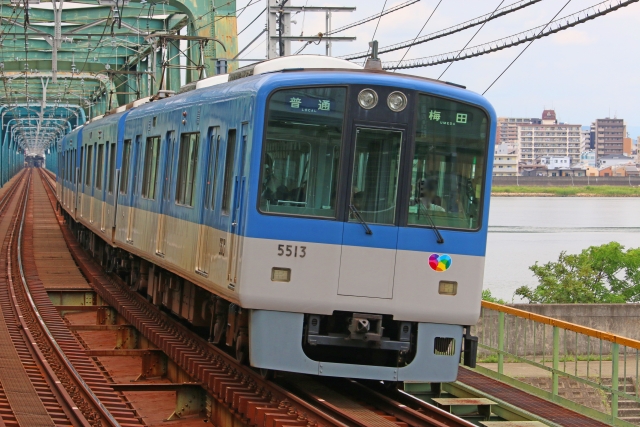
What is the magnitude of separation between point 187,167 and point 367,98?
296 centimetres

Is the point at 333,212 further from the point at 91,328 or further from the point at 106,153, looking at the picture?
the point at 106,153

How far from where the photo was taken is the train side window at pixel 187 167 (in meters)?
10.6

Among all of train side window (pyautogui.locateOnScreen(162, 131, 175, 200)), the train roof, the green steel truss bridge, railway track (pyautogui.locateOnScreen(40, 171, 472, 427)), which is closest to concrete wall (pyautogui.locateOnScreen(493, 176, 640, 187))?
the green steel truss bridge

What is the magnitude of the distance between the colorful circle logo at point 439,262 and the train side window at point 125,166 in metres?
7.48

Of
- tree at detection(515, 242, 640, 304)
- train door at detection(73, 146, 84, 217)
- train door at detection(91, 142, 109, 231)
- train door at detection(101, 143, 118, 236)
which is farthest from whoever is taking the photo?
tree at detection(515, 242, 640, 304)

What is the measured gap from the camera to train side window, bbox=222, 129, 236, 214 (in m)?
9.05

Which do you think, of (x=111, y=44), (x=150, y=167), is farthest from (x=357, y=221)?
(x=111, y=44)

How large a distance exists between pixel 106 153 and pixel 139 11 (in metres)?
12.5

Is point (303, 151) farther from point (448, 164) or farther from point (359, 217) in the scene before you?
point (448, 164)

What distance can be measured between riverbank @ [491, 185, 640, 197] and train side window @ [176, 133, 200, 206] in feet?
317

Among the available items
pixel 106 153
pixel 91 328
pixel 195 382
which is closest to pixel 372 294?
pixel 195 382

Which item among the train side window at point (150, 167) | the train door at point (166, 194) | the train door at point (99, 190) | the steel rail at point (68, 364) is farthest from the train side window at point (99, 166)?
the train door at point (166, 194)

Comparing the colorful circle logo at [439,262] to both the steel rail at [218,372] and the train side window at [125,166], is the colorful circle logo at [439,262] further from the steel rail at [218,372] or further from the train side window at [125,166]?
the train side window at [125,166]

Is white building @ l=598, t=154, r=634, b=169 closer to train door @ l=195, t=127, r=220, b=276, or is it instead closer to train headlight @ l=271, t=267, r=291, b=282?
train door @ l=195, t=127, r=220, b=276
